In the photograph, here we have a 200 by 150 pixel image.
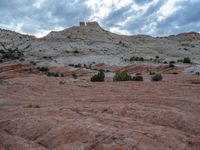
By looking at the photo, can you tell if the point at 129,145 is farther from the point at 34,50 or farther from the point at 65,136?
the point at 34,50

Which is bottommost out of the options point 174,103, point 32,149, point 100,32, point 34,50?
point 32,149

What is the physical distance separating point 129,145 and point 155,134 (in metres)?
0.84

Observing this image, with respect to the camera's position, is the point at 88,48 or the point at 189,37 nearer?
the point at 88,48

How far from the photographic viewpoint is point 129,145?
8164mm

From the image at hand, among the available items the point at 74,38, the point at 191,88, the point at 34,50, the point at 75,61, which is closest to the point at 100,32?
the point at 74,38

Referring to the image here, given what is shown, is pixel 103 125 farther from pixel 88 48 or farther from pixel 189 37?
pixel 189 37

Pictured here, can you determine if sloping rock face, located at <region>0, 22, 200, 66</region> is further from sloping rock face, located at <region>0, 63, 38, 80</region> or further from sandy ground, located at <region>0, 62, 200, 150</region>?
sandy ground, located at <region>0, 62, 200, 150</region>

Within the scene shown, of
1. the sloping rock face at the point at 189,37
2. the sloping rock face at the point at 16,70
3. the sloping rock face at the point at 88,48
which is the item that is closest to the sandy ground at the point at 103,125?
the sloping rock face at the point at 16,70

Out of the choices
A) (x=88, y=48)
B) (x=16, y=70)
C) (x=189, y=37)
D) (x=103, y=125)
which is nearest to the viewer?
(x=103, y=125)

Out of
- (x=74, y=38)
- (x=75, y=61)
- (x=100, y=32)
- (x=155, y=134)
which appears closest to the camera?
(x=155, y=134)

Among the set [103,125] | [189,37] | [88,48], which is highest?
[189,37]

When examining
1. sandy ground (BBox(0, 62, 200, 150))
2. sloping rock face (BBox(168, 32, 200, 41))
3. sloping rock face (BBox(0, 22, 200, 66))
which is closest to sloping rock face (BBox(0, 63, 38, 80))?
sloping rock face (BBox(0, 22, 200, 66))

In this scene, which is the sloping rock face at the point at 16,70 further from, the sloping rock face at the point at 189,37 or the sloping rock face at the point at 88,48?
the sloping rock face at the point at 189,37

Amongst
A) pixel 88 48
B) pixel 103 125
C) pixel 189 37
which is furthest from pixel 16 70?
pixel 189 37
